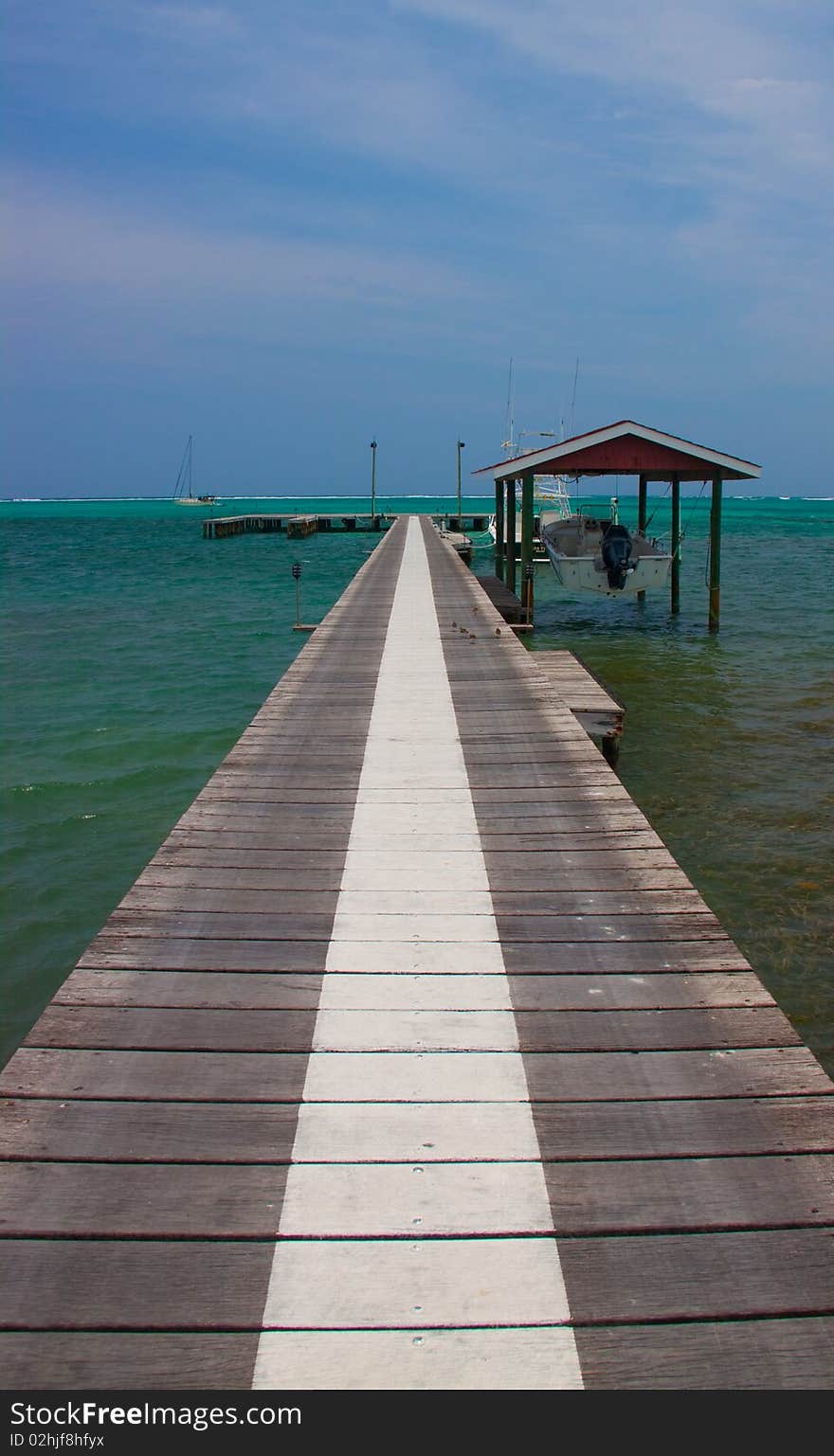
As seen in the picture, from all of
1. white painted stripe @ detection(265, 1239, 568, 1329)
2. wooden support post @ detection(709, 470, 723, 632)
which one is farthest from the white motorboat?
white painted stripe @ detection(265, 1239, 568, 1329)

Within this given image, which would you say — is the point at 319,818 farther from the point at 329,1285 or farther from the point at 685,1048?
the point at 329,1285

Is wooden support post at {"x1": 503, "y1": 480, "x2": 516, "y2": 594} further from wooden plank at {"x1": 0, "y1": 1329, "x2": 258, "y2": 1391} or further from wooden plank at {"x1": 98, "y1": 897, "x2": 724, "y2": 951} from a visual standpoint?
wooden plank at {"x1": 0, "y1": 1329, "x2": 258, "y2": 1391}

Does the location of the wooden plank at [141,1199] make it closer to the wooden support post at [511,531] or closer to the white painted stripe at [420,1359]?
the white painted stripe at [420,1359]

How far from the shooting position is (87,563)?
43.1 m

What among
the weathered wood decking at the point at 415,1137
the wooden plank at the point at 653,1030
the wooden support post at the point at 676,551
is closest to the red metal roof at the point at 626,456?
the wooden support post at the point at 676,551

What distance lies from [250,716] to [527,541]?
7923mm

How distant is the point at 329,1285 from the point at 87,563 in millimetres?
43913

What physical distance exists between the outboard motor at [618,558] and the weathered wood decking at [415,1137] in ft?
50.3

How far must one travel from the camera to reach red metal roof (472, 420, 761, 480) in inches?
688

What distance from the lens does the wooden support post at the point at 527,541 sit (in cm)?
1762

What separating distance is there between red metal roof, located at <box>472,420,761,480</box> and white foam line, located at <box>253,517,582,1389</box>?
1461 cm

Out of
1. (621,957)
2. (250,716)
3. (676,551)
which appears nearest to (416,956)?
(621,957)

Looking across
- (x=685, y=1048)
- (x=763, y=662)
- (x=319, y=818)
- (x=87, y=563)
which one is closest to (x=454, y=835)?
(x=319, y=818)
